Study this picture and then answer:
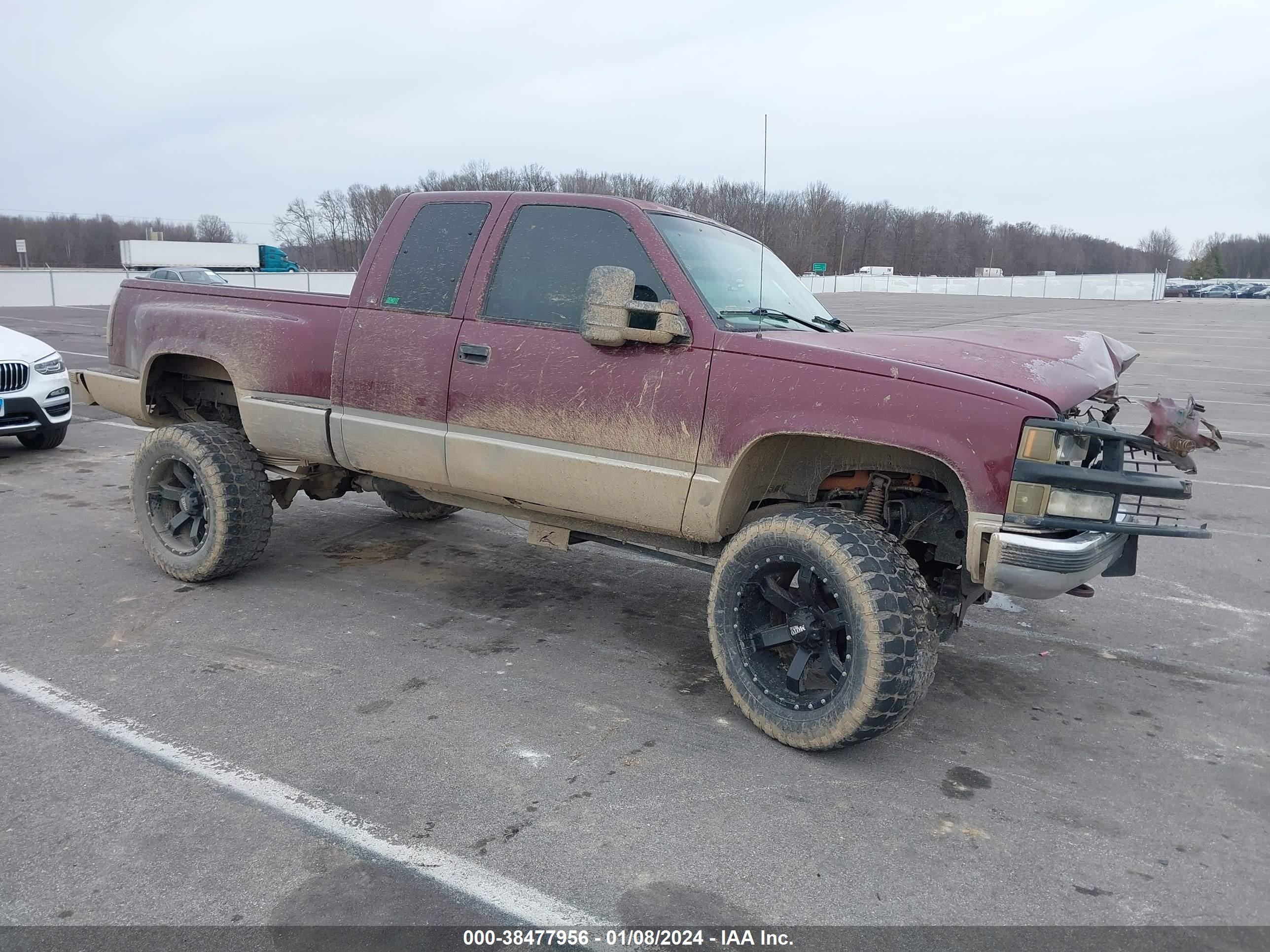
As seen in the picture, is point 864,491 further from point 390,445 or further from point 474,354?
point 390,445

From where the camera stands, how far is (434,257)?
448cm

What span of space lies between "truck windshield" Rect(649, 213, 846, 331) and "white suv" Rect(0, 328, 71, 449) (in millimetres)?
6329

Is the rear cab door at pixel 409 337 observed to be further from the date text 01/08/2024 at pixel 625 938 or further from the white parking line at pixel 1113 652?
the white parking line at pixel 1113 652

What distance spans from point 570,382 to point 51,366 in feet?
22.9

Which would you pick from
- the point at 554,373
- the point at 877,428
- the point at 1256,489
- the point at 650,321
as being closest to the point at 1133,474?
the point at 877,428

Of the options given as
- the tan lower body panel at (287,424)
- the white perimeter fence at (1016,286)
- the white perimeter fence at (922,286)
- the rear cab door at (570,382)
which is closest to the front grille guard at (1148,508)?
the rear cab door at (570,382)

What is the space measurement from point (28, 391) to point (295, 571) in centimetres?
466

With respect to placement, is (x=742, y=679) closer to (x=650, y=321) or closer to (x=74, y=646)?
(x=650, y=321)

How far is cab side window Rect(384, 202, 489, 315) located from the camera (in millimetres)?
4391

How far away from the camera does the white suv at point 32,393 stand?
8164 mm

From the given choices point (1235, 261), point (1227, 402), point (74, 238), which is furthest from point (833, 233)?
point (1235, 261)

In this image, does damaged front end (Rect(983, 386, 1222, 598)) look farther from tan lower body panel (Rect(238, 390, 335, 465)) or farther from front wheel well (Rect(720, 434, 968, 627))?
tan lower body panel (Rect(238, 390, 335, 465))

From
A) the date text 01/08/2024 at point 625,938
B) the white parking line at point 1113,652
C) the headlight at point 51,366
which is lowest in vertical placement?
the date text 01/08/2024 at point 625,938

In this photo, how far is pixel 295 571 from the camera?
17.9ft
